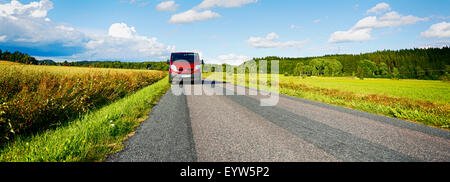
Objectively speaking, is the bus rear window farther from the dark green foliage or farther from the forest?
the dark green foliage

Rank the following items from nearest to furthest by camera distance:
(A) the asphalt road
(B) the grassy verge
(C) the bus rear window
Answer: (B) the grassy verge
(A) the asphalt road
(C) the bus rear window

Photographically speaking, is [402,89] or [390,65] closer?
[402,89]

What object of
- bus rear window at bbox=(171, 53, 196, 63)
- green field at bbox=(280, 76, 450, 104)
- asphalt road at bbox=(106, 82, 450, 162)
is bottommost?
green field at bbox=(280, 76, 450, 104)

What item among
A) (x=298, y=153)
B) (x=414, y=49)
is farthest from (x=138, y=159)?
(x=414, y=49)

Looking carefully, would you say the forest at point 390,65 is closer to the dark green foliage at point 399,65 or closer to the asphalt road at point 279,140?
the dark green foliage at point 399,65

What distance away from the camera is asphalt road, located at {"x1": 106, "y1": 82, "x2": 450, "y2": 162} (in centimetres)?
291

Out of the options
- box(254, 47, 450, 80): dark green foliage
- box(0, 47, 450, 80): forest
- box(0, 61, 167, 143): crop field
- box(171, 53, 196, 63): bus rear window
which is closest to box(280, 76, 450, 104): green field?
box(171, 53, 196, 63): bus rear window

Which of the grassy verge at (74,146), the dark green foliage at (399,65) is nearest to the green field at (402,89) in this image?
the grassy verge at (74,146)

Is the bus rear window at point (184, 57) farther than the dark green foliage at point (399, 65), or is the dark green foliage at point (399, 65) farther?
the dark green foliage at point (399, 65)

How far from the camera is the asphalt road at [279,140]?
2910 millimetres

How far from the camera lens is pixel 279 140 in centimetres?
365

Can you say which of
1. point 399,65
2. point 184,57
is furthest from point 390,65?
point 184,57

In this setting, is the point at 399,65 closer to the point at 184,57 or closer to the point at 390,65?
the point at 390,65
